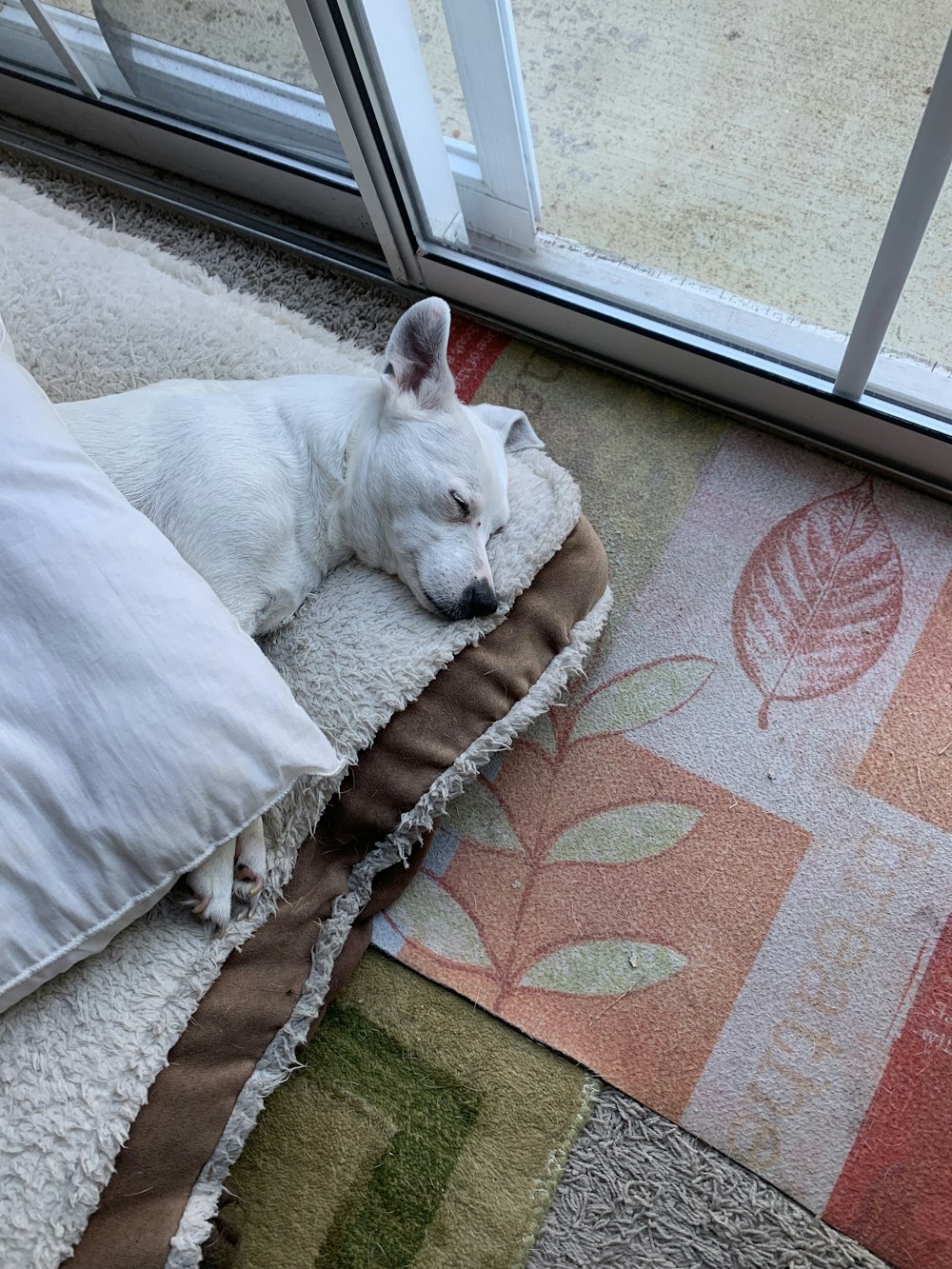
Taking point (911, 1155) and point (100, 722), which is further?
point (911, 1155)

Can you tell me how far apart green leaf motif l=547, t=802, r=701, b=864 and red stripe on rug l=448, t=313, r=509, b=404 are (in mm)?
869

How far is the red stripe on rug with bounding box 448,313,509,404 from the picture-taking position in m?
1.92

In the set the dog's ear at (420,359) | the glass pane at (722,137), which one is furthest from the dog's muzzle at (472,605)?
the glass pane at (722,137)

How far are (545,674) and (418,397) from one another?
46cm

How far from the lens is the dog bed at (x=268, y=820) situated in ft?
3.71

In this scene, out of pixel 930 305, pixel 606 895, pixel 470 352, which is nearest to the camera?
pixel 606 895

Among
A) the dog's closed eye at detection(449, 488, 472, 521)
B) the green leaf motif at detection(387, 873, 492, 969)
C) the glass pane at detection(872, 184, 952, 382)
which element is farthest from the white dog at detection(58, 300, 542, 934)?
the glass pane at detection(872, 184, 952, 382)

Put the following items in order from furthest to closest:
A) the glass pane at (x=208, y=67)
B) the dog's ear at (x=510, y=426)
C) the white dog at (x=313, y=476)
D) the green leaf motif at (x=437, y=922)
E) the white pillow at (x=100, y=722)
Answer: the glass pane at (x=208, y=67), the dog's ear at (x=510, y=426), the green leaf motif at (x=437, y=922), the white dog at (x=313, y=476), the white pillow at (x=100, y=722)

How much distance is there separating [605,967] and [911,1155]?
458mm

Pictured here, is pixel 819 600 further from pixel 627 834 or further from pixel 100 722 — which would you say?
pixel 100 722

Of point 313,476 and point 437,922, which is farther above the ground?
point 313,476

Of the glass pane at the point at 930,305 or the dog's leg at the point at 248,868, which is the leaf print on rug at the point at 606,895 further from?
the glass pane at the point at 930,305

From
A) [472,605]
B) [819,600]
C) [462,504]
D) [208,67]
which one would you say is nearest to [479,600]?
[472,605]

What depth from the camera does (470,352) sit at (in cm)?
195
